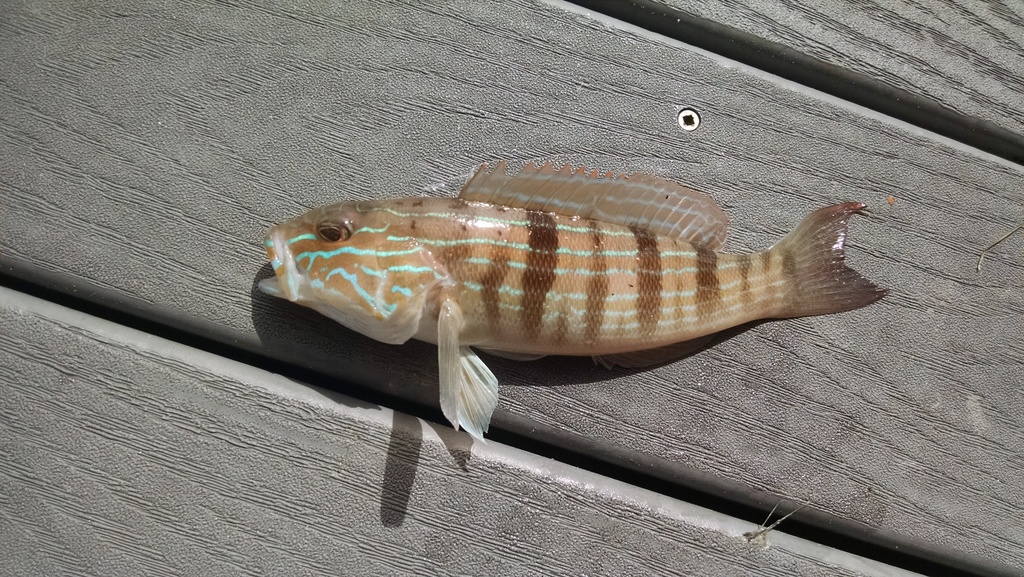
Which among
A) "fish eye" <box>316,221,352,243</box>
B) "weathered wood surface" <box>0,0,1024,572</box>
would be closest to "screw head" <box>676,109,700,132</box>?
"weathered wood surface" <box>0,0,1024,572</box>

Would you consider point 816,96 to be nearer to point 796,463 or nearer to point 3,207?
point 796,463

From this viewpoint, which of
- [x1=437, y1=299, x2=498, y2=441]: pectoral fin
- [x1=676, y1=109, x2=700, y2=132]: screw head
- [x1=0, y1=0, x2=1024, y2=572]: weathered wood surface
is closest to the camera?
[x1=437, y1=299, x2=498, y2=441]: pectoral fin

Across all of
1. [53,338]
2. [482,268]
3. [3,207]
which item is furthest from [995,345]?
[3,207]

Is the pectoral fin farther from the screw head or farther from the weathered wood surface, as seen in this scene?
the screw head

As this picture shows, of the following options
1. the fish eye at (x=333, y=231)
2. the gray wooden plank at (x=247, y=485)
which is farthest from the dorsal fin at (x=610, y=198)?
the gray wooden plank at (x=247, y=485)

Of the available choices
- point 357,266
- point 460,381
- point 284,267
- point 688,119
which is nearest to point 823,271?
point 688,119

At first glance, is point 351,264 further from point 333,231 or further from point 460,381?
point 460,381

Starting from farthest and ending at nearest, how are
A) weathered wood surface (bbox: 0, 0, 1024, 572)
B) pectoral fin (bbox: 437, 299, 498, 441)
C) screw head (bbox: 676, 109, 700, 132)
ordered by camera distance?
screw head (bbox: 676, 109, 700, 132)
weathered wood surface (bbox: 0, 0, 1024, 572)
pectoral fin (bbox: 437, 299, 498, 441)
